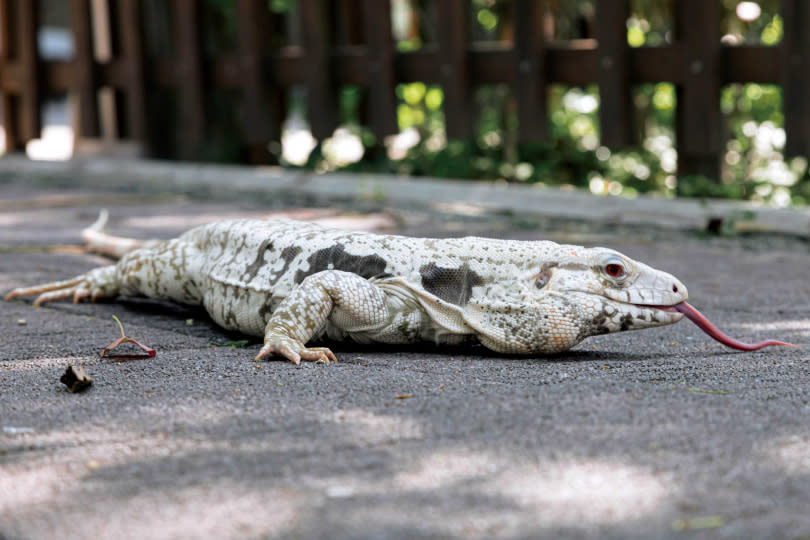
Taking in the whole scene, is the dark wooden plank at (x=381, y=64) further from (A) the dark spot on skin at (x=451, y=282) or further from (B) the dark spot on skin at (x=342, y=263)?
(A) the dark spot on skin at (x=451, y=282)

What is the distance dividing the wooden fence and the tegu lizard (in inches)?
148

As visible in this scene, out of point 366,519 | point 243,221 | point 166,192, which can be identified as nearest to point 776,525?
point 366,519

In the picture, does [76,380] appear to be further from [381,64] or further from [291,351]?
[381,64]

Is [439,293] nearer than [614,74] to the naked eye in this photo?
Yes

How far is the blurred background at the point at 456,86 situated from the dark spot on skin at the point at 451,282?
3.94 m

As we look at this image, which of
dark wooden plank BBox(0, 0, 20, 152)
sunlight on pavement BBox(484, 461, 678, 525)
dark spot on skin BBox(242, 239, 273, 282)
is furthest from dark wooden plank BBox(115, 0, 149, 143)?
sunlight on pavement BBox(484, 461, 678, 525)

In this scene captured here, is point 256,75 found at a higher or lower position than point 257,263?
higher

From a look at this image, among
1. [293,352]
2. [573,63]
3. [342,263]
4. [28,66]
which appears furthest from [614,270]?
[28,66]

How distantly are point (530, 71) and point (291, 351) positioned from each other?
496cm

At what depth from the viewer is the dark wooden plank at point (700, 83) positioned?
7.20 meters

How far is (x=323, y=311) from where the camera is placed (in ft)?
12.4

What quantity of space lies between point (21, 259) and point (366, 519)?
172 inches

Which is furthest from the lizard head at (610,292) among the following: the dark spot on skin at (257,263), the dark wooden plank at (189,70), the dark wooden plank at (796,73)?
the dark wooden plank at (189,70)

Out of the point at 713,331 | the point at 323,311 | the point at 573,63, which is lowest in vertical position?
the point at 713,331
